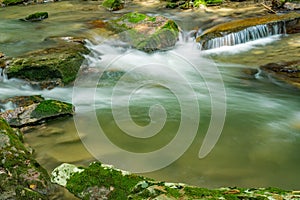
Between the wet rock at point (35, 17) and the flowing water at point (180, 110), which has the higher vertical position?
the wet rock at point (35, 17)

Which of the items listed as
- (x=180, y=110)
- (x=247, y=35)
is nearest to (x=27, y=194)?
(x=180, y=110)

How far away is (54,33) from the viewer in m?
12.1

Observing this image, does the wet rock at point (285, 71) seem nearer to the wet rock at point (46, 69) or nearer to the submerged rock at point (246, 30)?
the submerged rock at point (246, 30)

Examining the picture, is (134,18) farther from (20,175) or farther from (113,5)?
(20,175)

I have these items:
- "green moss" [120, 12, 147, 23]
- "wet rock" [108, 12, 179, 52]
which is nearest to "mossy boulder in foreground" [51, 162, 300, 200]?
"wet rock" [108, 12, 179, 52]

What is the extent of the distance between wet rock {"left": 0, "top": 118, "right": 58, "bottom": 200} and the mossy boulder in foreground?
0.50 ft

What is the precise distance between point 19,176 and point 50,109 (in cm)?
239

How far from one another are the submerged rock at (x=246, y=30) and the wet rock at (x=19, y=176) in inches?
333

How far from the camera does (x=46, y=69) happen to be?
803 cm

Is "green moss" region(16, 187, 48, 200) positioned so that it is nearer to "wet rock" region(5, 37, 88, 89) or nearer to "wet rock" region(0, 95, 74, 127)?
"wet rock" region(0, 95, 74, 127)

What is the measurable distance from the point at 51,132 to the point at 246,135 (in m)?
3.16

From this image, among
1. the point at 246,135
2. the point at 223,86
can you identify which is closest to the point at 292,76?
the point at 223,86

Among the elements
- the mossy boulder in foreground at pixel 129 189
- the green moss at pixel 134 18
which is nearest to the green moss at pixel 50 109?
the mossy boulder in foreground at pixel 129 189

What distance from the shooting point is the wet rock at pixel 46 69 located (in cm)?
805
